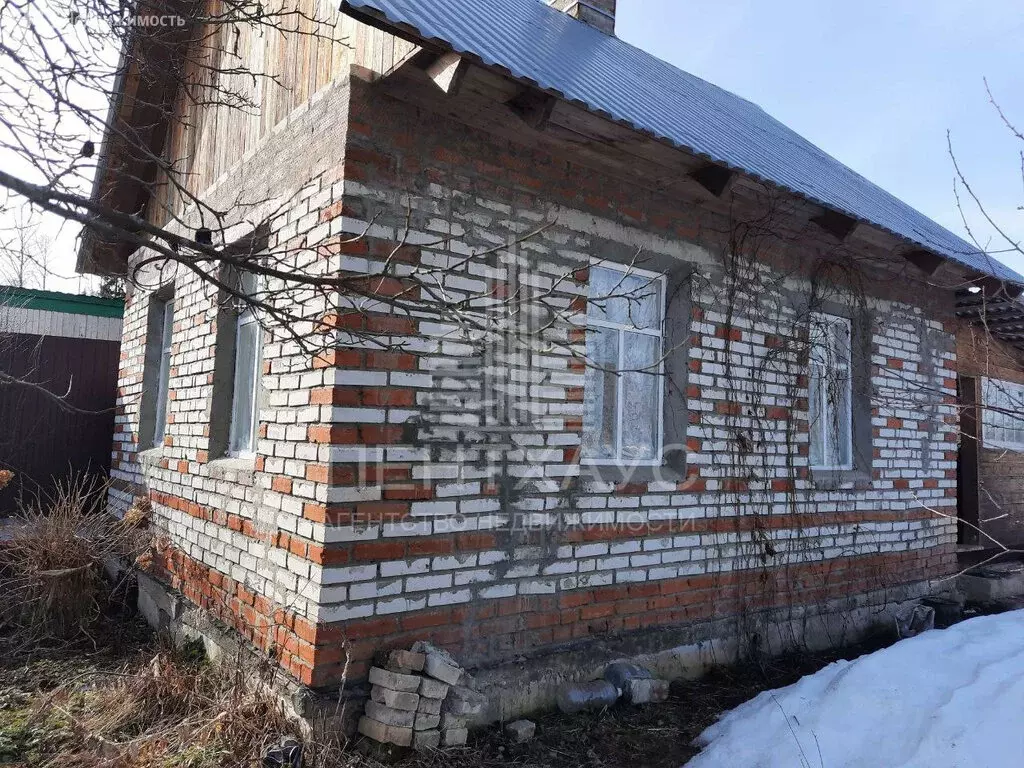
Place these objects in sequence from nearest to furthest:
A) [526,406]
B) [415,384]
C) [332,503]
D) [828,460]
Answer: [332,503]
[415,384]
[526,406]
[828,460]

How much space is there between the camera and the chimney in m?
7.43

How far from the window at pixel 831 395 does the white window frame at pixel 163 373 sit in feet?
17.4

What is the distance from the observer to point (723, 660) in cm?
468

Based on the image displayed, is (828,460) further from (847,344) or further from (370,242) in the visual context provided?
(370,242)

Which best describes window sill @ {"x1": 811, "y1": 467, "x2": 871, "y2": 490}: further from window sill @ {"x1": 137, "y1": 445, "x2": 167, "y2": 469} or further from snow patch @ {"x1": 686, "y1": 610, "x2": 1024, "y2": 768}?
window sill @ {"x1": 137, "y1": 445, "x2": 167, "y2": 469}

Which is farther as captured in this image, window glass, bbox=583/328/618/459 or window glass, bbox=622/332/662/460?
window glass, bbox=622/332/662/460

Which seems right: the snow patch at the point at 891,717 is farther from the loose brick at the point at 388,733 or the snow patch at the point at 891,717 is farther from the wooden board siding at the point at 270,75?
the wooden board siding at the point at 270,75

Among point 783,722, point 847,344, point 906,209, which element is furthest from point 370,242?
point 906,209

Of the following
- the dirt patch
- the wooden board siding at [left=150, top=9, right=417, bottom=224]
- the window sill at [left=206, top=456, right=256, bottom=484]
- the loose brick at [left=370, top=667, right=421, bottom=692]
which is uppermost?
the wooden board siding at [left=150, top=9, right=417, bottom=224]

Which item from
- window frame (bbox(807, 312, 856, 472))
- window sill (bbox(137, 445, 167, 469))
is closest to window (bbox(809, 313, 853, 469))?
window frame (bbox(807, 312, 856, 472))

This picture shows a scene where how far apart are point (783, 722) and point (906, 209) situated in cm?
656

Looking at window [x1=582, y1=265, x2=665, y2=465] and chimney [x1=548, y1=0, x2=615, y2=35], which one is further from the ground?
chimney [x1=548, y1=0, x2=615, y2=35]

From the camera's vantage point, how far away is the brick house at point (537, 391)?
3.38m

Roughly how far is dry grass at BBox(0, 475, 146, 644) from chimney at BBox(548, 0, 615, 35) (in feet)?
21.0
